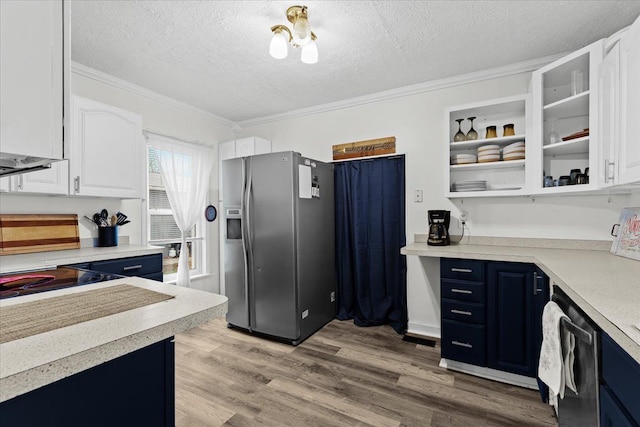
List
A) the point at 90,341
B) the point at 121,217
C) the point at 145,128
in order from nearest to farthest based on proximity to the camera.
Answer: the point at 90,341 < the point at 121,217 < the point at 145,128

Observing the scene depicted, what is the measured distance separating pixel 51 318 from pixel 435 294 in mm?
2936

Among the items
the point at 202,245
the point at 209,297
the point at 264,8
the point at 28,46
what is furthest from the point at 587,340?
the point at 202,245

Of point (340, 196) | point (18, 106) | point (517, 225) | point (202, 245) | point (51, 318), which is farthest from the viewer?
point (202, 245)

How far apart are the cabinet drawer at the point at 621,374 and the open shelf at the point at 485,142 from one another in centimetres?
188

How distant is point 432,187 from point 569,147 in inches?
42.8

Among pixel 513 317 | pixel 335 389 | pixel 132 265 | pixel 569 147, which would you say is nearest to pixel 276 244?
pixel 132 265

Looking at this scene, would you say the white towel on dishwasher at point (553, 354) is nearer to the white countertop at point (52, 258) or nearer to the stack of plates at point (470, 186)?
the stack of plates at point (470, 186)

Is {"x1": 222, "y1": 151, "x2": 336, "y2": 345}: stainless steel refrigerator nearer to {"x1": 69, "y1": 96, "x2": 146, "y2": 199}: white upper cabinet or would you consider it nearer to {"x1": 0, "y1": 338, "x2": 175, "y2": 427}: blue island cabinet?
{"x1": 69, "y1": 96, "x2": 146, "y2": 199}: white upper cabinet

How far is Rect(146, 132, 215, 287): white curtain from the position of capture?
10.9 feet

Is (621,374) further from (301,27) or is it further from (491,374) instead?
(301,27)

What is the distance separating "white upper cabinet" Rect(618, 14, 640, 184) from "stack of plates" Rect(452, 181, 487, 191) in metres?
0.94

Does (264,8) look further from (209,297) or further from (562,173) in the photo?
(562,173)

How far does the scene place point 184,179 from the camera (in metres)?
3.53

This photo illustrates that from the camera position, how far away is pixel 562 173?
2.48m
